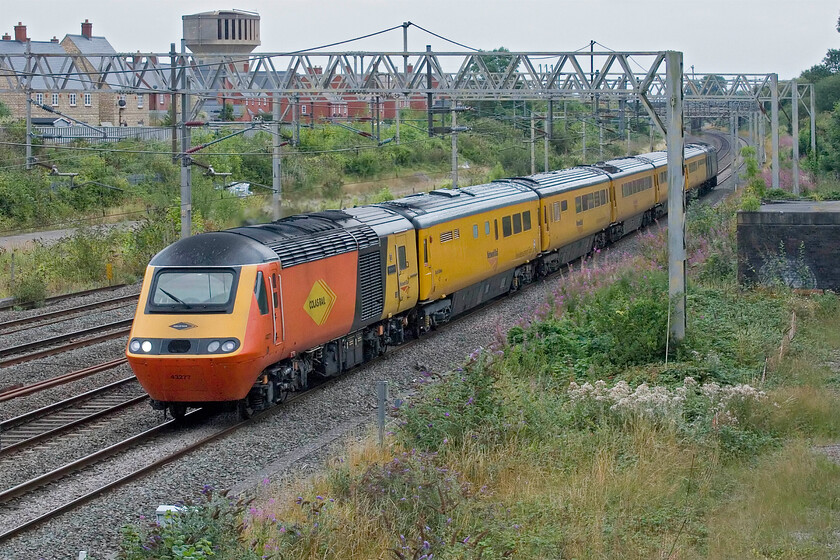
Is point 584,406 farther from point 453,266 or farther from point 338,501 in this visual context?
point 453,266

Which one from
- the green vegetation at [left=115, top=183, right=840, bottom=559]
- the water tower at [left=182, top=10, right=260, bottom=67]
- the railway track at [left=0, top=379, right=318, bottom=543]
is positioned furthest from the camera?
the water tower at [left=182, top=10, right=260, bottom=67]

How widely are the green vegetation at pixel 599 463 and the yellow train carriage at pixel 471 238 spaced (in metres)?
3.65

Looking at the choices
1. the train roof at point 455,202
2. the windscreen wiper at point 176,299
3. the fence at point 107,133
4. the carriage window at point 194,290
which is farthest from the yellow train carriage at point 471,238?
the fence at point 107,133

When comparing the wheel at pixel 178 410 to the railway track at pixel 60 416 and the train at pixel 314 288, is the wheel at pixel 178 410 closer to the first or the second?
the train at pixel 314 288

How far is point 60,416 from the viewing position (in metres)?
14.7

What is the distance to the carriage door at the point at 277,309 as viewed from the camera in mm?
13867

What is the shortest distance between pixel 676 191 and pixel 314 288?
5684mm

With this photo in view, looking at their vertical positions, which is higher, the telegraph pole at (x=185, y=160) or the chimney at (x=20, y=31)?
the chimney at (x=20, y=31)

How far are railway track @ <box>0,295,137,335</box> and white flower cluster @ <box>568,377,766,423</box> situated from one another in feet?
42.1

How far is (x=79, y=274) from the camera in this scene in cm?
2777

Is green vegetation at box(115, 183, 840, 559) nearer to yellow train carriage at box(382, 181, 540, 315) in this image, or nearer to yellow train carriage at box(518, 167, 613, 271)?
yellow train carriage at box(382, 181, 540, 315)

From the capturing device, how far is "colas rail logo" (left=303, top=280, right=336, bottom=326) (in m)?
14.9

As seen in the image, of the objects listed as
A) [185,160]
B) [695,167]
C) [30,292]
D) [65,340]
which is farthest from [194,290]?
[695,167]

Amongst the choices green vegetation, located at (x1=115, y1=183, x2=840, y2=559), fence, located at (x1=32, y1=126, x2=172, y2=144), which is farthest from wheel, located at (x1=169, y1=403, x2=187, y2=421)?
fence, located at (x1=32, y1=126, x2=172, y2=144)
